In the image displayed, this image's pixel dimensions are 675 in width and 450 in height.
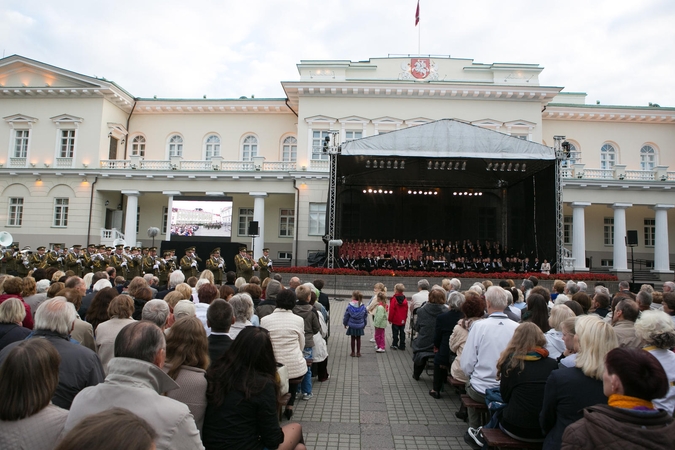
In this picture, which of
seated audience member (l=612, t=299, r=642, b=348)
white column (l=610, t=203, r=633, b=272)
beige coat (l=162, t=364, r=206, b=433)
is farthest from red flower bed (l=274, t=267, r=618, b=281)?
beige coat (l=162, t=364, r=206, b=433)

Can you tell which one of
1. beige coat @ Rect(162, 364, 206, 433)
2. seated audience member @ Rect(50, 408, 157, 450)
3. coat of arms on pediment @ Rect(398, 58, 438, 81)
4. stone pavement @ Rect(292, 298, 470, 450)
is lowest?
stone pavement @ Rect(292, 298, 470, 450)

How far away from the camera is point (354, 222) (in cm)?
2880

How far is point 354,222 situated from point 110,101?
1911 centimetres

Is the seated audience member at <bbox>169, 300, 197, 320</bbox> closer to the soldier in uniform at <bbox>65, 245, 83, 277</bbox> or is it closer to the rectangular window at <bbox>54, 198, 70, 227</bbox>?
the soldier in uniform at <bbox>65, 245, 83, 277</bbox>

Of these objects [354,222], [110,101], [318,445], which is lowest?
[318,445]

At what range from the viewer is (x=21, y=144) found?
97.1 ft

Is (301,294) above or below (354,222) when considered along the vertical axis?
below

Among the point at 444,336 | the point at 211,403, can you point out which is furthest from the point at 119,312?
the point at 444,336

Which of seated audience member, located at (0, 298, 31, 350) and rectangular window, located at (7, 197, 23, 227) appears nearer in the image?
seated audience member, located at (0, 298, 31, 350)

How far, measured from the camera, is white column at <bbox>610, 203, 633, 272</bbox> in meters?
26.9

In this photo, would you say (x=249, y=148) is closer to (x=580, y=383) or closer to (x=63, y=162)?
(x=63, y=162)

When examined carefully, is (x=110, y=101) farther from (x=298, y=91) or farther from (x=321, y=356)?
(x=321, y=356)

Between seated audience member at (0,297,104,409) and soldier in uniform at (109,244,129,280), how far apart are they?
45.6ft

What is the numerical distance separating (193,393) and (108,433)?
70.1 inches
